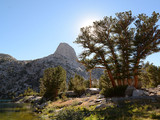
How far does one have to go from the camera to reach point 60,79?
3256 cm

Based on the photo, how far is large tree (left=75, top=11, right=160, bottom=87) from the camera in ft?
59.9

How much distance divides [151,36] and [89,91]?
1834 cm

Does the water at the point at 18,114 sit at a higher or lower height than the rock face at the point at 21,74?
lower

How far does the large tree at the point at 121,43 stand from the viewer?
18266 millimetres

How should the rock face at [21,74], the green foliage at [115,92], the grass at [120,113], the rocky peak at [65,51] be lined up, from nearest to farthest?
1. the grass at [120,113]
2. the green foliage at [115,92]
3. the rock face at [21,74]
4. the rocky peak at [65,51]

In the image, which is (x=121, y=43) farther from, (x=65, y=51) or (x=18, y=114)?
(x=65, y=51)

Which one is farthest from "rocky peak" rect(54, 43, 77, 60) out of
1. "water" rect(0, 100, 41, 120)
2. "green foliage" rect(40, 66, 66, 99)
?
"water" rect(0, 100, 41, 120)

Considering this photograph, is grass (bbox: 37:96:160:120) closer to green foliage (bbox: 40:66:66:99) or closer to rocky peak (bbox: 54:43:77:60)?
green foliage (bbox: 40:66:66:99)

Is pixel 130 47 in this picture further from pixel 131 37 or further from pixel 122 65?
pixel 122 65

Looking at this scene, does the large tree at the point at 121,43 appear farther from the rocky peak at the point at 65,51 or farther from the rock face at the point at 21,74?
the rocky peak at the point at 65,51

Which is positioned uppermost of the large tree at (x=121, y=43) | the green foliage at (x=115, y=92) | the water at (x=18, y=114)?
the large tree at (x=121, y=43)

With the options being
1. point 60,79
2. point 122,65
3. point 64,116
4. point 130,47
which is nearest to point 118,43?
point 130,47

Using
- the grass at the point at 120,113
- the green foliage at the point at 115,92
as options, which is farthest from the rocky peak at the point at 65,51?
the grass at the point at 120,113

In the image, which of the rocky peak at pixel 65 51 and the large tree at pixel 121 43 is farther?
the rocky peak at pixel 65 51
